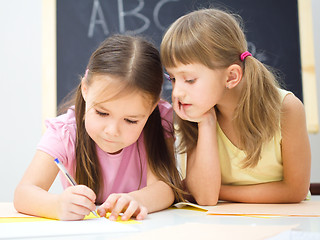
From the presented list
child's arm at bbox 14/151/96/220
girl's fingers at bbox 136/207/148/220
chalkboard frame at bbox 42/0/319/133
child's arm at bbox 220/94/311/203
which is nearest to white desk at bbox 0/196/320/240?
girl's fingers at bbox 136/207/148/220

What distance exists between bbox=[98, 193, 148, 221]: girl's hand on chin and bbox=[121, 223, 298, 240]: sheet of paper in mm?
123

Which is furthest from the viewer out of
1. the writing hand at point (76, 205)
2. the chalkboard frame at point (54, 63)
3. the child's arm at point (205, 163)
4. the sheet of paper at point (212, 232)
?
the chalkboard frame at point (54, 63)

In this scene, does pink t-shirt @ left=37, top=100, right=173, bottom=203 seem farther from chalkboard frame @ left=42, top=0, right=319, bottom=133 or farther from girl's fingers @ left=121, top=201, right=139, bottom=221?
chalkboard frame @ left=42, top=0, right=319, bottom=133

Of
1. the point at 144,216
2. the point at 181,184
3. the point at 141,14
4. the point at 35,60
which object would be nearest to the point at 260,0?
the point at 141,14

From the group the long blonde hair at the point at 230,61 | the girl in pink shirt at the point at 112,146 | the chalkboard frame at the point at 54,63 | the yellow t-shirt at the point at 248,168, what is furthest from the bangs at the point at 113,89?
the chalkboard frame at the point at 54,63

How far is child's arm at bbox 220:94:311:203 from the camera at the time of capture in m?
0.98

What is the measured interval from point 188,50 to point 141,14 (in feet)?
3.68

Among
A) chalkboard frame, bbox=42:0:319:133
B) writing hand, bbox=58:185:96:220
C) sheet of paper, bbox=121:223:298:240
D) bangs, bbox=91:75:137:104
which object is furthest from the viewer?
chalkboard frame, bbox=42:0:319:133

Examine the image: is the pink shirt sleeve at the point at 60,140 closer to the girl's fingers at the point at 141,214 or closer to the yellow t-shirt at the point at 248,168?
the girl's fingers at the point at 141,214

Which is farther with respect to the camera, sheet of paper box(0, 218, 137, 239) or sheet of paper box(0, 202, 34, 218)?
sheet of paper box(0, 202, 34, 218)

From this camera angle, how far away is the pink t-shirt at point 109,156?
3.02 feet

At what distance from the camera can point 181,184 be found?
39.4 inches

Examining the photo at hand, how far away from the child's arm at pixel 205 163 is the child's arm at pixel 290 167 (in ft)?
0.27

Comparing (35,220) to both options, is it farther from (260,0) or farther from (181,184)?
(260,0)
